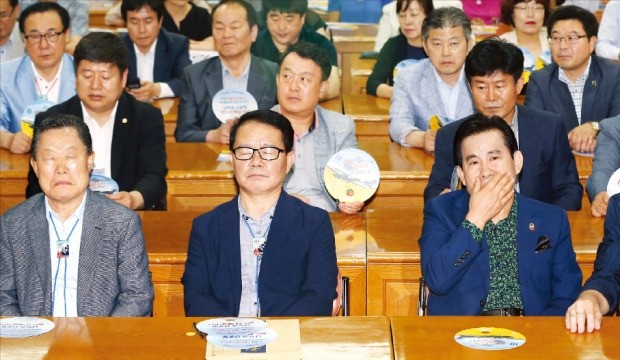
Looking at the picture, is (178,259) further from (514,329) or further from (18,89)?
(18,89)

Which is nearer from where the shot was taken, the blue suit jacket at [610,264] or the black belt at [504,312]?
the blue suit jacket at [610,264]

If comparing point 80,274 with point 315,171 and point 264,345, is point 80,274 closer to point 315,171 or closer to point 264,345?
point 264,345

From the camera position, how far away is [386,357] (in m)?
2.49

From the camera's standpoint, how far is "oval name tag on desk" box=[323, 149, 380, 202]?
12.4ft

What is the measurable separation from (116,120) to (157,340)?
1836 mm

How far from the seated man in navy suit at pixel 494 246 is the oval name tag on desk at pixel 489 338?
0.41 meters

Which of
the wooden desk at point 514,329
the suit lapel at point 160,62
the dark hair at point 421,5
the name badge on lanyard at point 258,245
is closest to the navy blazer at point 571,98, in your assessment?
the dark hair at point 421,5

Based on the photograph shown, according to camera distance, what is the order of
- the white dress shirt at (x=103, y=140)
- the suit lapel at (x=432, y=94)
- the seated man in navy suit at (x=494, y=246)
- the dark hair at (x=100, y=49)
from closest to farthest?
the seated man in navy suit at (x=494, y=246)
the dark hair at (x=100, y=49)
the white dress shirt at (x=103, y=140)
the suit lapel at (x=432, y=94)

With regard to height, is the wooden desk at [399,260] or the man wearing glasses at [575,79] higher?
the man wearing glasses at [575,79]

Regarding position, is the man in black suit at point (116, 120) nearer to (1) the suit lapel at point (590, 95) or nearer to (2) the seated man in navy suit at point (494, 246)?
(2) the seated man in navy suit at point (494, 246)

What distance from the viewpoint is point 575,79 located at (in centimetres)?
508

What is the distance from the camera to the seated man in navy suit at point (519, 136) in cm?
389

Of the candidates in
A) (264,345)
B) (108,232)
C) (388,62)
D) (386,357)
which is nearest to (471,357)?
(386,357)

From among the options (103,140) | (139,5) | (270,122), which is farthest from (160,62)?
(270,122)
